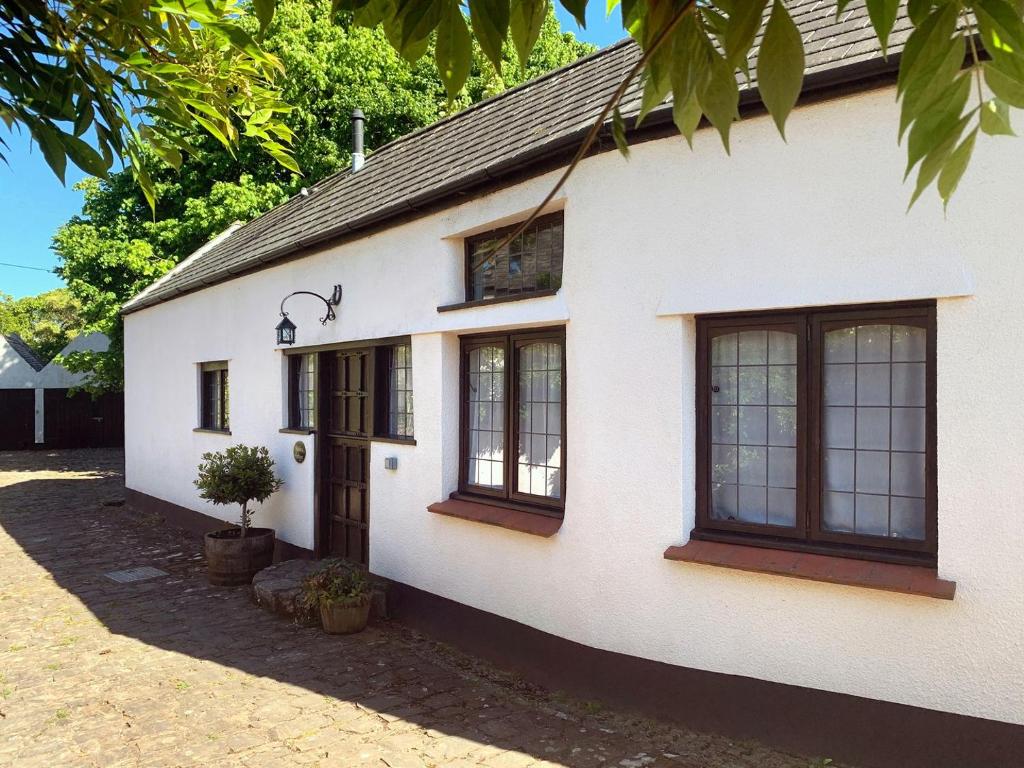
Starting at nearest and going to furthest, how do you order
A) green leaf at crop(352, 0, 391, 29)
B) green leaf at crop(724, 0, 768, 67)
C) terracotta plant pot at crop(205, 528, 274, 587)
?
1. green leaf at crop(724, 0, 768, 67)
2. green leaf at crop(352, 0, 391, 29)
3. terracotta plant pot at crop(205, 528, 274, 587)

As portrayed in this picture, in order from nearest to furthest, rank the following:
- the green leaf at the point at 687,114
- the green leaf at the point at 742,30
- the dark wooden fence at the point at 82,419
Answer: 1. the green leaf at the point at 742,30
2. the green leaf at the point at 687,114
3. the dark wooden fence at the point at 82,419

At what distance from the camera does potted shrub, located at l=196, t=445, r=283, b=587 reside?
8930 mm

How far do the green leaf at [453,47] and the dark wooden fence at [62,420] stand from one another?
28571 mm

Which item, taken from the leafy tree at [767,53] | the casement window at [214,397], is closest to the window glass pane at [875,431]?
the leafy tree at [767,53]

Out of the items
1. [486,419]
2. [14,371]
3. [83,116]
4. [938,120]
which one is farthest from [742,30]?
[14,371]

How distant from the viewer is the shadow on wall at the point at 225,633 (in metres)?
5.27

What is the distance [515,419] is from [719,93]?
5.11 metres

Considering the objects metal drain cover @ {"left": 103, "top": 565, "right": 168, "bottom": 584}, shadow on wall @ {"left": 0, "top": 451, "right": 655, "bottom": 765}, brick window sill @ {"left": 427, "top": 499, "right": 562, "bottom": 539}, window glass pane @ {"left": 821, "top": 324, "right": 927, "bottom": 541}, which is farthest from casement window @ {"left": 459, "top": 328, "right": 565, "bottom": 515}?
metal drain cover @ {"left": 103, "top": 565, "right": 168, "bottom": 584}

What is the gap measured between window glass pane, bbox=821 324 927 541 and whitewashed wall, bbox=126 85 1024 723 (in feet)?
0.92

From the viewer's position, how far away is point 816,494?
4.55 m

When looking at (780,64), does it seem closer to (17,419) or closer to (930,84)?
(930,84)

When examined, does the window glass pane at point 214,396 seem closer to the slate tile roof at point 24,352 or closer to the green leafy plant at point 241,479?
the green leafy plant at point 241,479

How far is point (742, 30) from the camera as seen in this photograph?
1.30m

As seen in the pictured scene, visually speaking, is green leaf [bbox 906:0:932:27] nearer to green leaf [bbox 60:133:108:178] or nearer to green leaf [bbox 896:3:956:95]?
green leaf [bbox 896:3:956:95]
